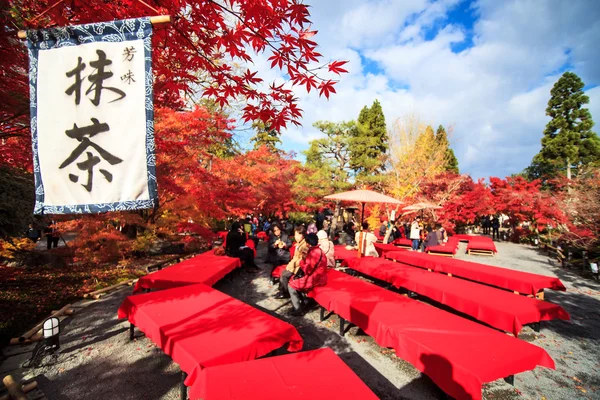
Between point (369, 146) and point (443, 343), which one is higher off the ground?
point (369, 146)

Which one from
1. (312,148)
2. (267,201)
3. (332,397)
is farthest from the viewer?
(312,148)

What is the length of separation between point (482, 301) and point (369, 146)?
20.0 metres

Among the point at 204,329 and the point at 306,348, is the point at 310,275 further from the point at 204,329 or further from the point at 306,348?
the point at 204,329

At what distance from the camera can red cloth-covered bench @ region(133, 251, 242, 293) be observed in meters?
5.66

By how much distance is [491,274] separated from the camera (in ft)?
21.1

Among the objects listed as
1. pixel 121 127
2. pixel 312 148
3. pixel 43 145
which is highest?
pixel 312 148

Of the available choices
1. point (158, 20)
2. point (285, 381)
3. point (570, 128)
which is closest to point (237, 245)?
point (285, 381)

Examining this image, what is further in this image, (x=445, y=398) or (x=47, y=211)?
(x=445, y=398)

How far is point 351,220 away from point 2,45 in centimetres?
1923

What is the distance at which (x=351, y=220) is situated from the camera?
68.8 ft

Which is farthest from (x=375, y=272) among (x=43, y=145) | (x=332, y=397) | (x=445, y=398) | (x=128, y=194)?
(x=43, y=145)

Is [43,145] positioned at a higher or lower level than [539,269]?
higher

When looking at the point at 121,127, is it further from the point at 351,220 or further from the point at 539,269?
the point at 351,220

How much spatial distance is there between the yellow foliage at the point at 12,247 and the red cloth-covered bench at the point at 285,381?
7992 mm
